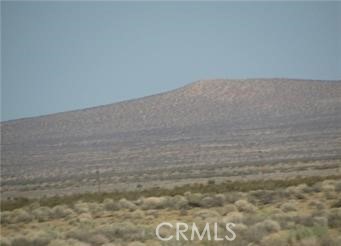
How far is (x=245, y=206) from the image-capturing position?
15.5 m

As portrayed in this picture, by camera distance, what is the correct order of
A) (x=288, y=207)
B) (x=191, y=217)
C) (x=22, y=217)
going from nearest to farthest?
(x=191, y=217) < (x=288, y=207) < (x=22, y=217)

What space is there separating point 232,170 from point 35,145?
10147 millimetres

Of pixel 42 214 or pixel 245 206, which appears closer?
pixel 245 206

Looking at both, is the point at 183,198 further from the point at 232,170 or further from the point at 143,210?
the point at 232,170

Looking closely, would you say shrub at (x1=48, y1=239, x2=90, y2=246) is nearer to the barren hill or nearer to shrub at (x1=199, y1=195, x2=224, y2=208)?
shrub at (x1=199, y1=195, x2=224, y2=208)

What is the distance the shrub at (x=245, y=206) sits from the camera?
14982 millimetres

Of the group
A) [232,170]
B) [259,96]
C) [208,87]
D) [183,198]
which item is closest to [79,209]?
[183,198]

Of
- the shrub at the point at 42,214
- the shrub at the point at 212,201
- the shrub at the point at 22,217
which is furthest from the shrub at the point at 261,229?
the shrub at the point at 22,217

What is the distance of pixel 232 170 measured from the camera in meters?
30.0

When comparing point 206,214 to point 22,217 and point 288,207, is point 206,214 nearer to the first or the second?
point 288,207

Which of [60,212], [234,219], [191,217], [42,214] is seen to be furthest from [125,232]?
[42,214]

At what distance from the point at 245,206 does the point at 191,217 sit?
1726 millimetres

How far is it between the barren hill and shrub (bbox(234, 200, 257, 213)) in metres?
11.0

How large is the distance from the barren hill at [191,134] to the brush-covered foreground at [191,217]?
735 cm
